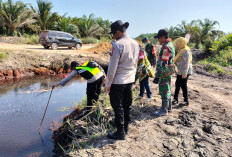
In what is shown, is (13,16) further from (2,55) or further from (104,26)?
(104,26)

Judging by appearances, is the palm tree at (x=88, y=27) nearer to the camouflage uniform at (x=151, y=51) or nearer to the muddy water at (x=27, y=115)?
the muddy water at (x=27, y=115)

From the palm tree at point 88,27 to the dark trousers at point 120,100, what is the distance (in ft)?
81.1

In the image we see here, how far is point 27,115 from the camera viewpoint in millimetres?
5602

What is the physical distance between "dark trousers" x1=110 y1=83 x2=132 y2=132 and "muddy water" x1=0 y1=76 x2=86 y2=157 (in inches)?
68.9

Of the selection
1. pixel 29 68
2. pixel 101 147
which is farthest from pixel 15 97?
pixel 101 147

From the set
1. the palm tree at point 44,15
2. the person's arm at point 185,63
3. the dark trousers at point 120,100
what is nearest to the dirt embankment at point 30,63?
the dark trousers at point 120,100

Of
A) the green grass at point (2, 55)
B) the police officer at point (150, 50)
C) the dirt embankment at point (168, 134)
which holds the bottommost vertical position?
the dirt embankment at point (168, 134)

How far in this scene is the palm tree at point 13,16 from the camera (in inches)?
775

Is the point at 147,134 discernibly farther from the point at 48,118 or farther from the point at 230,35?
the point at 230,35

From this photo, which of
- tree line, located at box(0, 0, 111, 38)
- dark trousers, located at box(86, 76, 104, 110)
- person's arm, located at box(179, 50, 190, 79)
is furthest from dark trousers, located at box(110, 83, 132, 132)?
tree line, located at box(0, 0, 111, 38)

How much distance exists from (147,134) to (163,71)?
4.17 ft

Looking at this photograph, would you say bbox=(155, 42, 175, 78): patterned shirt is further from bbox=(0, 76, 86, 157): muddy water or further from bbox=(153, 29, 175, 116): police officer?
bbox=(0, 76, 86, 157): muddy water

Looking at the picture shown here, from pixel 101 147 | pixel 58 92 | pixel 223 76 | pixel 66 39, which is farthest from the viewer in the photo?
pixel 66 39

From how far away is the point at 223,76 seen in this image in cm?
980
